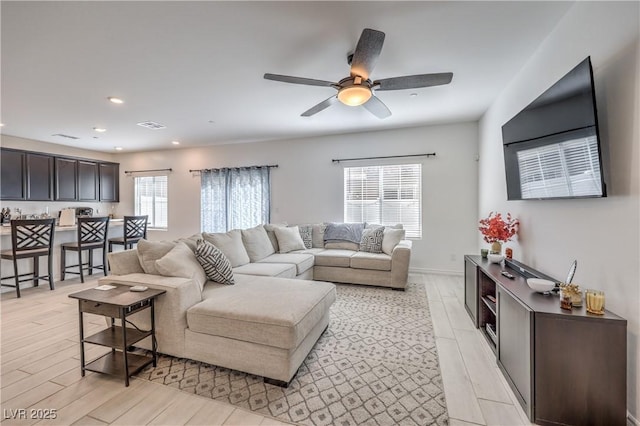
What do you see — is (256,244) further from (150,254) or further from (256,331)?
(256,331)

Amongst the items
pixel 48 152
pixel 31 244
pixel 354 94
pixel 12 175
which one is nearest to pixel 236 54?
pixel 354 94

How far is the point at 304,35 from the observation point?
2.18 metres

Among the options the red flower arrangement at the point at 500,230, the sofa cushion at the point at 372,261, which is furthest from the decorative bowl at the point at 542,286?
the sofa cushion at the point at 372,261

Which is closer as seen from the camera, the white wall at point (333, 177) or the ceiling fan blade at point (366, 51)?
the ceiling fan blade at point (366, 51)

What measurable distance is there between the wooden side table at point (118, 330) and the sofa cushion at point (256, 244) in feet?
5.70

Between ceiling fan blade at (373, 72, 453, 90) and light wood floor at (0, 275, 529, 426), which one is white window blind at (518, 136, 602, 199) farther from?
light wood floor at (0, 275, 529, 426)

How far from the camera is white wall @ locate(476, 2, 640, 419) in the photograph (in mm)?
1444

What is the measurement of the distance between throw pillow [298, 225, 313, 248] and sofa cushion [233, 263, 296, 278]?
4.06ft

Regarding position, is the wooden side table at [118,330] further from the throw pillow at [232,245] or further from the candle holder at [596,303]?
the candle holder at [596,303]

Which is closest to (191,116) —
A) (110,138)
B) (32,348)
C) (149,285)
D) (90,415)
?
(110,138)

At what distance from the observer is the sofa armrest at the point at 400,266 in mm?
3854

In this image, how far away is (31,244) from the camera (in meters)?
3.87

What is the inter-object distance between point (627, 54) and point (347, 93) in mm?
1731

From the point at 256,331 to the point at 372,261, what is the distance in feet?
8.21
